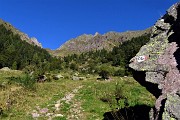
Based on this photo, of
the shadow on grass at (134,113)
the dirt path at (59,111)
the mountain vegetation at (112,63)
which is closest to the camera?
the shadow on grass at (134,113)

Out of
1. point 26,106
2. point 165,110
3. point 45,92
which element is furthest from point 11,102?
point 165,110

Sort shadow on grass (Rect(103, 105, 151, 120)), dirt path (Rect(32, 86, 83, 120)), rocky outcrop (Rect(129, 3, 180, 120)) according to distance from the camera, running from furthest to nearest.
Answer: dirt path (Rect(32, 86, 83, 120)) < shadow on grass (Rect(103, 105, 151, 120)) < rocky outcrop (Rect(129, 3, 180, 120))

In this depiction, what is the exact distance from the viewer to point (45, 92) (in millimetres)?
31594

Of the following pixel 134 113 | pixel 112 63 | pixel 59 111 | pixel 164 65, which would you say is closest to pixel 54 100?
pixel 59 111

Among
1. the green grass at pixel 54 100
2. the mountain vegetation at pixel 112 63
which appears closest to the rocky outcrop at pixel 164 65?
the green grass at pixel 54 100

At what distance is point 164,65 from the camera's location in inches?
526

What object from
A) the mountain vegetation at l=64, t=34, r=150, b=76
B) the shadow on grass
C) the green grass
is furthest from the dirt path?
the mountain vegetation at l=64, t=34, r=150, b=76

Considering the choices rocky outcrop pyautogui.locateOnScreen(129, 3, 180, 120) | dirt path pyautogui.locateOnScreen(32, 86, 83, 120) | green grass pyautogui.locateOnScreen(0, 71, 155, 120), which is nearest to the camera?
rocky outcrop pyautogui.locateOnScreen(129, 3, 180, 120)

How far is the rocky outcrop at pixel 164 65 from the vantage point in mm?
11578

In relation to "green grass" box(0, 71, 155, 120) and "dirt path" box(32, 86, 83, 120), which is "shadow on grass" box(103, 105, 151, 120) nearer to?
"green grass" box(0, 71, 155, 120)

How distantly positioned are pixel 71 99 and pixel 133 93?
6331 mm

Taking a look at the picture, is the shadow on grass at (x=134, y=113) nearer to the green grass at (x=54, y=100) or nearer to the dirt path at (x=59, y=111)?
the green grass at (x=54, y=100)

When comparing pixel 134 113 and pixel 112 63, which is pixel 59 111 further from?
pixel 112 63

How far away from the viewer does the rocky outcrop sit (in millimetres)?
11578
